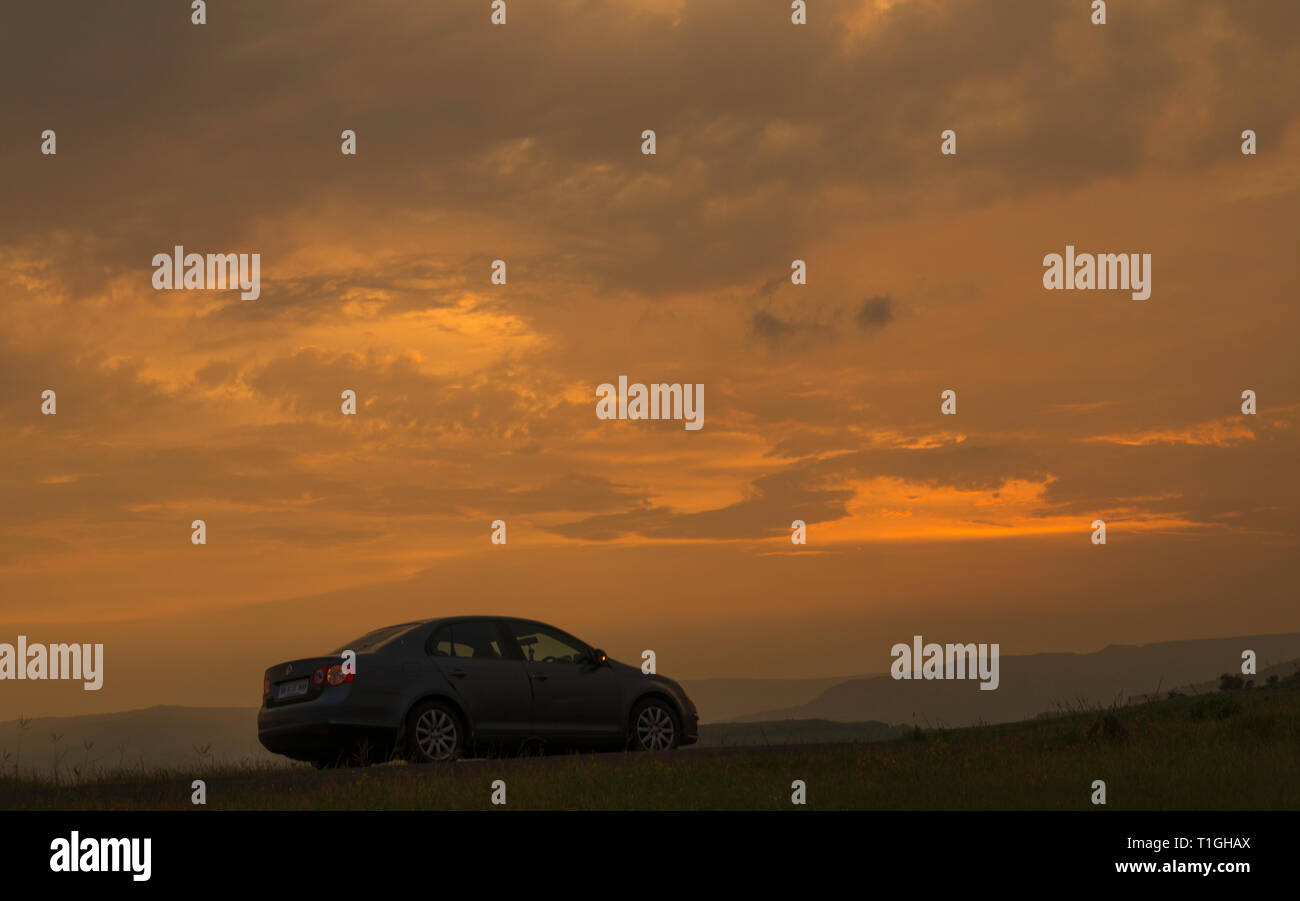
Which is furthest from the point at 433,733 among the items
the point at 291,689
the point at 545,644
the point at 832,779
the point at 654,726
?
the point at 832,779

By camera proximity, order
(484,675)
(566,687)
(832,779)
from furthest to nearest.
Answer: (566,687) → (484,675) → (832,779)

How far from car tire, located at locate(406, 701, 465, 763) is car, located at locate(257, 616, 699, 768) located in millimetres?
13

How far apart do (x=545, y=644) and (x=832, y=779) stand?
455 cm

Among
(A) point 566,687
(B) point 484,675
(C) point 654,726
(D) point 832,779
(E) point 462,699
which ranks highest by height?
(B) point 484,675

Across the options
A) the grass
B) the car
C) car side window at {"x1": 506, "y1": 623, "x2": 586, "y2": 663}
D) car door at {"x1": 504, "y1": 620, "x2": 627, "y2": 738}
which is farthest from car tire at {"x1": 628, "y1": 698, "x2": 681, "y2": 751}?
car side window at {"x1": 506, "y1": 623, "x2": 586, "y2": 663}

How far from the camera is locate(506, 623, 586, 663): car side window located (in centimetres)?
1638

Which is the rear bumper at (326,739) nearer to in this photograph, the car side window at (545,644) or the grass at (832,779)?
the grass at (832,779)

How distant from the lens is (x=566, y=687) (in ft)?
53.9

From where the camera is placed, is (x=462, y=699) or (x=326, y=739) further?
(x=462, y=699)

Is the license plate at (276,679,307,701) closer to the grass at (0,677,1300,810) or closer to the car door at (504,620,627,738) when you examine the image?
the grass at (0,677,1300,810)

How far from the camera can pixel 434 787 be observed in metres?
12.7

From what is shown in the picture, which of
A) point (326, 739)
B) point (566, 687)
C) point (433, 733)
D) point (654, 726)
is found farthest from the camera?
point (654, 726)

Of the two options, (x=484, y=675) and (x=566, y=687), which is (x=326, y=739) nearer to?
(x=484, y=675)
